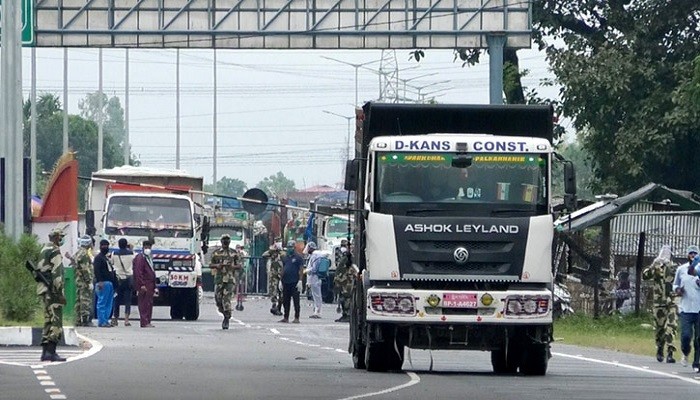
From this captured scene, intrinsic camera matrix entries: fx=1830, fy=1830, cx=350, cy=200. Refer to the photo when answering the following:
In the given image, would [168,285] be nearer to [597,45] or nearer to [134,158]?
[597,45]

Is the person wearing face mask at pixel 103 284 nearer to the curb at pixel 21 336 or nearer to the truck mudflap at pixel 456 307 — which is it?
the curb at pixel 21 336

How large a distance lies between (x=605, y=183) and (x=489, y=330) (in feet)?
90.9

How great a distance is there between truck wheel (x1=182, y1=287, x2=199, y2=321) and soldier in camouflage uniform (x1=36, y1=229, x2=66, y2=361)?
17284 mm

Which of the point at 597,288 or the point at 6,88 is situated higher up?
the point at 6,88

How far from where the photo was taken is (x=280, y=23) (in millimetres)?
42156

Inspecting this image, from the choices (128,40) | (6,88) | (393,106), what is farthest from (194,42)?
(393,106)

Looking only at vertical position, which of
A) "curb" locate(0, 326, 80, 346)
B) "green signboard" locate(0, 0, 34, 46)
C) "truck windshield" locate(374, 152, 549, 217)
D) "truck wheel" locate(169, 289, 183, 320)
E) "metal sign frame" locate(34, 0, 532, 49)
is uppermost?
"metal sign frame" locate(34, 0, 532, 49)

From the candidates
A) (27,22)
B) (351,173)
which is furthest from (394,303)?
(27,22)

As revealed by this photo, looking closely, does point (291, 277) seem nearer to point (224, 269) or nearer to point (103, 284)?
point (224, 269)

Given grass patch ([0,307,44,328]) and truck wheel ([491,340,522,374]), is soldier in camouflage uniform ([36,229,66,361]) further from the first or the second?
truck wheel ([491,340,522,374])

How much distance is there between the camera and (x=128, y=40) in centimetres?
4225

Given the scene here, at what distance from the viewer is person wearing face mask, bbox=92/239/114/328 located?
3412 cm

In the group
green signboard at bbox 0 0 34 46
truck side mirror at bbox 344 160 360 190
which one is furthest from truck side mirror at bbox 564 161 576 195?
green signboard at bbox 0 0 34 46

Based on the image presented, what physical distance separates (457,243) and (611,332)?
50.9 feet
